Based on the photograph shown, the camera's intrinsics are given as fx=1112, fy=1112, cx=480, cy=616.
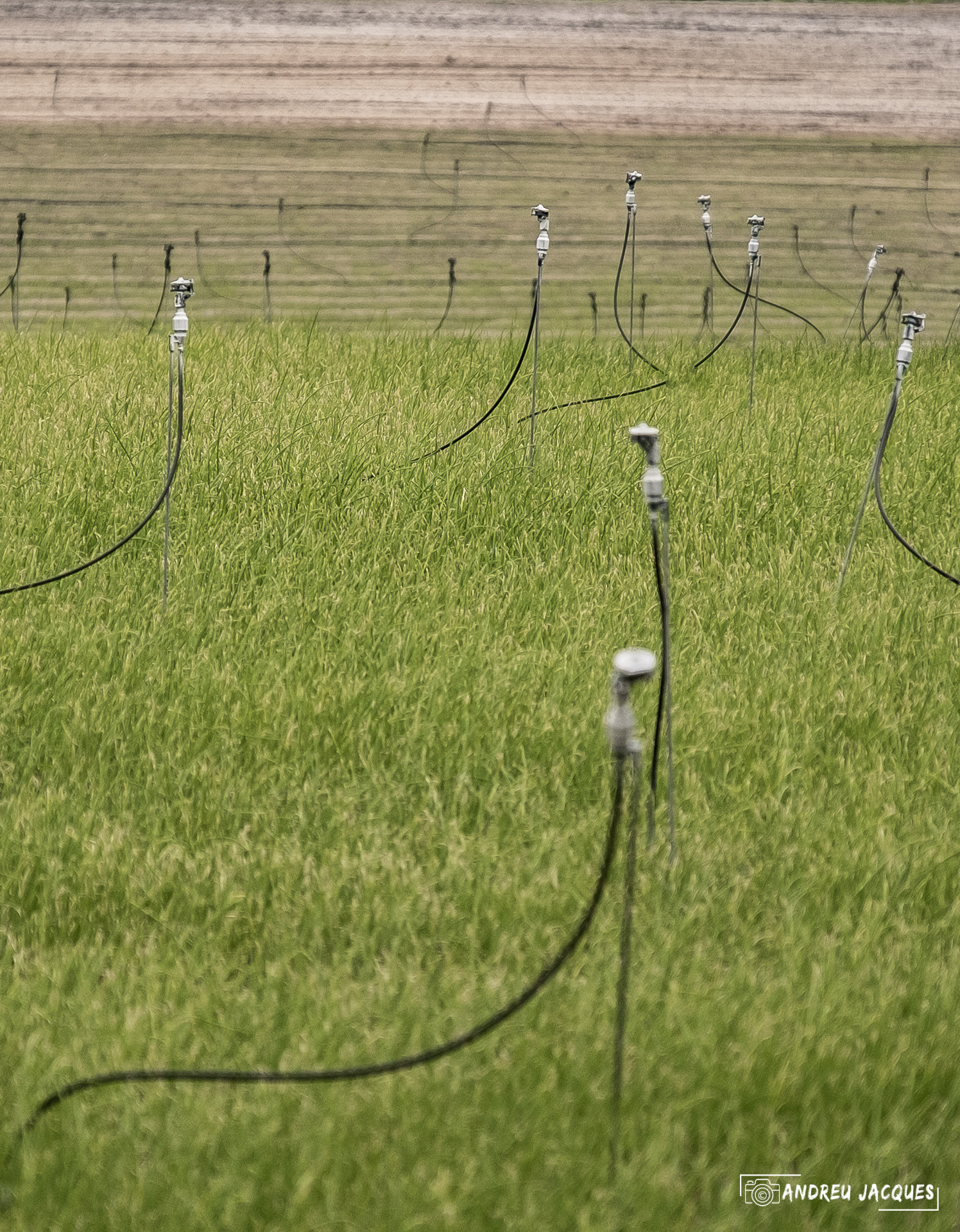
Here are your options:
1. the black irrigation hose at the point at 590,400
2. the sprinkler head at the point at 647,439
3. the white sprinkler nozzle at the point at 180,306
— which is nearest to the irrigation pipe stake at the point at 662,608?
the sprinkler head at the point at 647,439

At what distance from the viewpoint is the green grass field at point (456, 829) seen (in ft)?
5.15

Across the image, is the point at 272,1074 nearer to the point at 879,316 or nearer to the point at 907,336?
the point at 907,336

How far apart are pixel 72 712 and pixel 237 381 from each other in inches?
107

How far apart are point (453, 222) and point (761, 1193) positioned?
789 centimetres

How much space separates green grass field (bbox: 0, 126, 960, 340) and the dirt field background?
0.02 metres

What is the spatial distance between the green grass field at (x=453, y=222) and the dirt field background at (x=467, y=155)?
0.07ft

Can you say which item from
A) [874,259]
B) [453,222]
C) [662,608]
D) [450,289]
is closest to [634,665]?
[662,608]

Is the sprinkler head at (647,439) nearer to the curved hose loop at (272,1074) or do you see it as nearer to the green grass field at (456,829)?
the curved hose loop at (272,1074)

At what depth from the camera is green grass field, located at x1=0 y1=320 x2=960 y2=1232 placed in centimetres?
157

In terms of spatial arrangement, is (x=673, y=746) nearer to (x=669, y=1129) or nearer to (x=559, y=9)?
(x=669, y=1129)

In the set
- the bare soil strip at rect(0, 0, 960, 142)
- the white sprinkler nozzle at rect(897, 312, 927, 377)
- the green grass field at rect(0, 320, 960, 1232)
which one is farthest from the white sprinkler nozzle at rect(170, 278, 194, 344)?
the bare soil strip at rect(0, 0, 960, 142)

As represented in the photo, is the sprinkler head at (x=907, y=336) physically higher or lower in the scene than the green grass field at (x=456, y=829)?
higher

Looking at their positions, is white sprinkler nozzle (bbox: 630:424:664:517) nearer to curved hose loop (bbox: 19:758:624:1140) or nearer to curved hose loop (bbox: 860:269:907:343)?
curved hose loop (bbox: 19:758:624:1140)

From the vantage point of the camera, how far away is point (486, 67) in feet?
31.1
